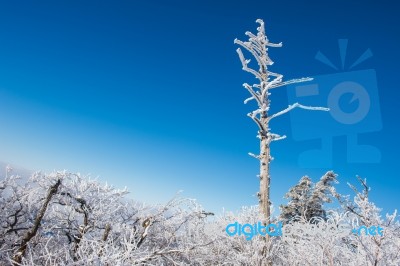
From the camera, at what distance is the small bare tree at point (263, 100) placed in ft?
31.7

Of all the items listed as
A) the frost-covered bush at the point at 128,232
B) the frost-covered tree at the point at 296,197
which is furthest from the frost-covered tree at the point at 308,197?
the frost-covered bush at the point at 128,232

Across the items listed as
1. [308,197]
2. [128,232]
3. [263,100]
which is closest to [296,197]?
[308,197]

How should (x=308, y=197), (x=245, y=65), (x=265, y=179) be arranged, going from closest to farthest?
(x=265, y=179) < (x=245, y=65) < (x=308, y=197)

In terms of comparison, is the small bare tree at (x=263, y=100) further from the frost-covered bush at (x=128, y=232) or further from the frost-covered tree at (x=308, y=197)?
the frost-covered tree at (x=308, y=197)

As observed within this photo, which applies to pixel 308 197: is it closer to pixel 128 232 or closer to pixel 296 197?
pixel 296 197

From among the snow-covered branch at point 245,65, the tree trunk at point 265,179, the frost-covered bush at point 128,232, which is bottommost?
the frost-covered bush at point 128,232

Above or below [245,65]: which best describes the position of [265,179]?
below

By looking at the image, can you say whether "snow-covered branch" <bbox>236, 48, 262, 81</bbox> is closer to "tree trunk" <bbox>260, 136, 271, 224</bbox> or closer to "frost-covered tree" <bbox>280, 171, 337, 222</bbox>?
"tree trunk" <bbox>260, 136, 271, 224</bbox>

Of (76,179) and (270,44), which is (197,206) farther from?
(270,44)

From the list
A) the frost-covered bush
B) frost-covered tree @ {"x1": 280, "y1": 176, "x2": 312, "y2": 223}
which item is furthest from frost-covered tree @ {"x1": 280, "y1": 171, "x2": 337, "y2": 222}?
the frost-covered bush

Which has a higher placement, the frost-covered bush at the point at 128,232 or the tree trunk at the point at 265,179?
the tree trunk at the point at 265,179

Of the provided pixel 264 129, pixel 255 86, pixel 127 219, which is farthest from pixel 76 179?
pixel 255 86

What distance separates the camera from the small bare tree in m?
9.67

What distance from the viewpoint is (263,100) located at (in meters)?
11.0
